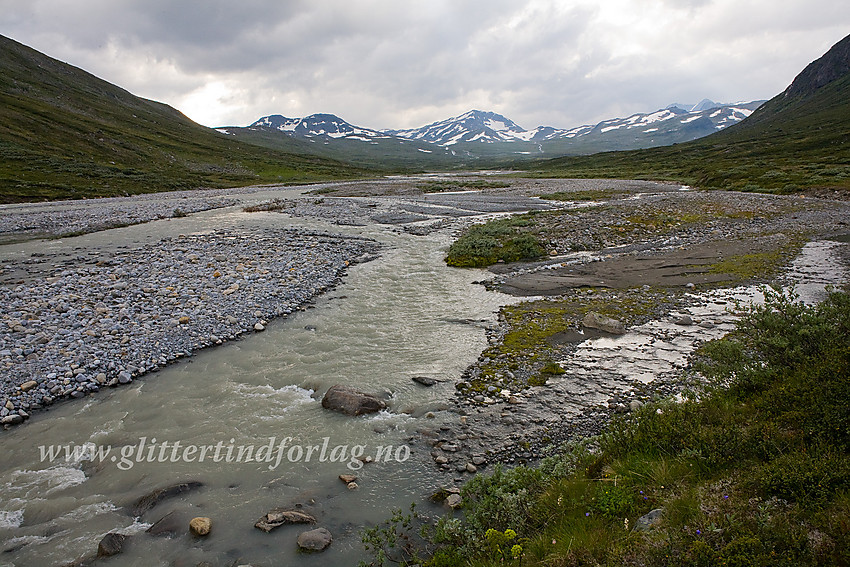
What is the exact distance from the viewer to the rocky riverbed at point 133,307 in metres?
11.2

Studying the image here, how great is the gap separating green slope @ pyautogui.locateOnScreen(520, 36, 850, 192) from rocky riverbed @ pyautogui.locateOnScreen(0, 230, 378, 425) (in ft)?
191

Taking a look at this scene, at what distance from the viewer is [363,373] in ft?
38.1

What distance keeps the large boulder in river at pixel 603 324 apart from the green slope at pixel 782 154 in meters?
51.6

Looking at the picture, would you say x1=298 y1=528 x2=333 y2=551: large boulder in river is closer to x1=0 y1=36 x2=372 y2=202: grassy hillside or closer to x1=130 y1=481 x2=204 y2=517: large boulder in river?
x1=130 y1=481 x2=204 y2=517: large boulder in river

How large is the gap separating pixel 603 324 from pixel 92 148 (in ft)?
406

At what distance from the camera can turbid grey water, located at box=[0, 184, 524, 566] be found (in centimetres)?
673

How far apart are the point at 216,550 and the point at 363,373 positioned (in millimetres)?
5547

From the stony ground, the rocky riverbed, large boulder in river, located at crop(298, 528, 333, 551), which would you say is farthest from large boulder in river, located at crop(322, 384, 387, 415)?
the rocky riverbed

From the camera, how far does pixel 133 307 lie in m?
15.3

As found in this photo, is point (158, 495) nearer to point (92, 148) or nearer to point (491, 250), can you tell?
point (491, 250)

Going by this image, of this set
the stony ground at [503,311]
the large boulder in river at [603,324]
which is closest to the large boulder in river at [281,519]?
the stony ground at [503,311]

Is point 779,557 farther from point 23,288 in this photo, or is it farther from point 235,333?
point 23,288

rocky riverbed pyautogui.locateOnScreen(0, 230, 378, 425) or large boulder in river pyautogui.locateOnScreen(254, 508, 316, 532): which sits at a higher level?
rocky riverbed pyautogui.locateOnScreen(0, 230, 378, 425)

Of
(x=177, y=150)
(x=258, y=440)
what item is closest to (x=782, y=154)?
(x=258, y=440)
